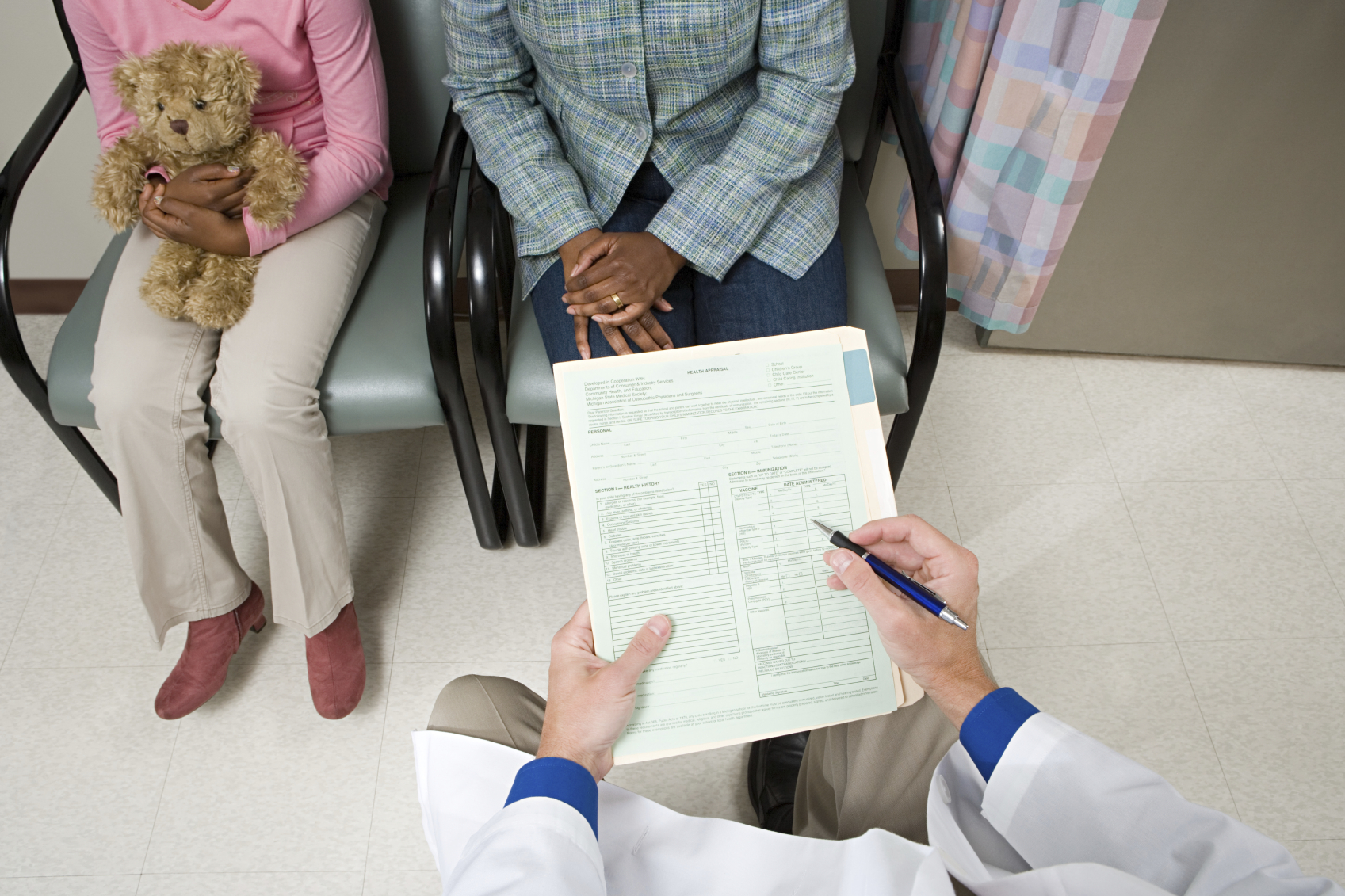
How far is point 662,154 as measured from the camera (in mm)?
1402

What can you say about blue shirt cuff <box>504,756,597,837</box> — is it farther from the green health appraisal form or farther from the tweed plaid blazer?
the tweed plaid blazer

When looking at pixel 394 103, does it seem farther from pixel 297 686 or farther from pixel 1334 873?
pixel 1334 873

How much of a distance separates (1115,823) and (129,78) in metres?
1.60

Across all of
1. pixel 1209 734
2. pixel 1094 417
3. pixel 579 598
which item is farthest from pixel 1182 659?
pixel 579 598

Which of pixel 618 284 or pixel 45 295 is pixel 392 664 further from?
pixel 45 295

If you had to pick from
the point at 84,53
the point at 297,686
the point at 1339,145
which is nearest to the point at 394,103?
the point at 84,53

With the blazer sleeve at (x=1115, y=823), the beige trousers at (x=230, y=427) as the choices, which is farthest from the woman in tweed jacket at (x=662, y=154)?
the blazer sleeve at (x=1115, y=823)

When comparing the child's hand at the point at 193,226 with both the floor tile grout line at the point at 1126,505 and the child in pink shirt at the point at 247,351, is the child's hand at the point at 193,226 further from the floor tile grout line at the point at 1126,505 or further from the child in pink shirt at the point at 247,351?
the floor tile grout line at the point at 1126,505

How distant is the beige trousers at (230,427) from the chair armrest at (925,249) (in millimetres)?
957

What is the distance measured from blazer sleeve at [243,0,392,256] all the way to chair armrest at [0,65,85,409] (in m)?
0.37

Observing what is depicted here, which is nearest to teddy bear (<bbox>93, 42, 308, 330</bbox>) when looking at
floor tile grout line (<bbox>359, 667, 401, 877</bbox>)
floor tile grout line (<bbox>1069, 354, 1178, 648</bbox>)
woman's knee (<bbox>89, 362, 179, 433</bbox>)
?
woman's knee (<bbox>89, 362, 179, 433</bbox>)

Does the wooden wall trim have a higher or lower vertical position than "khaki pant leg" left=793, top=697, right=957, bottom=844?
lower

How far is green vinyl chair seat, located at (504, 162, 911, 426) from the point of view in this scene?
136cm

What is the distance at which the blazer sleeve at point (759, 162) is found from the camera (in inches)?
51.4
